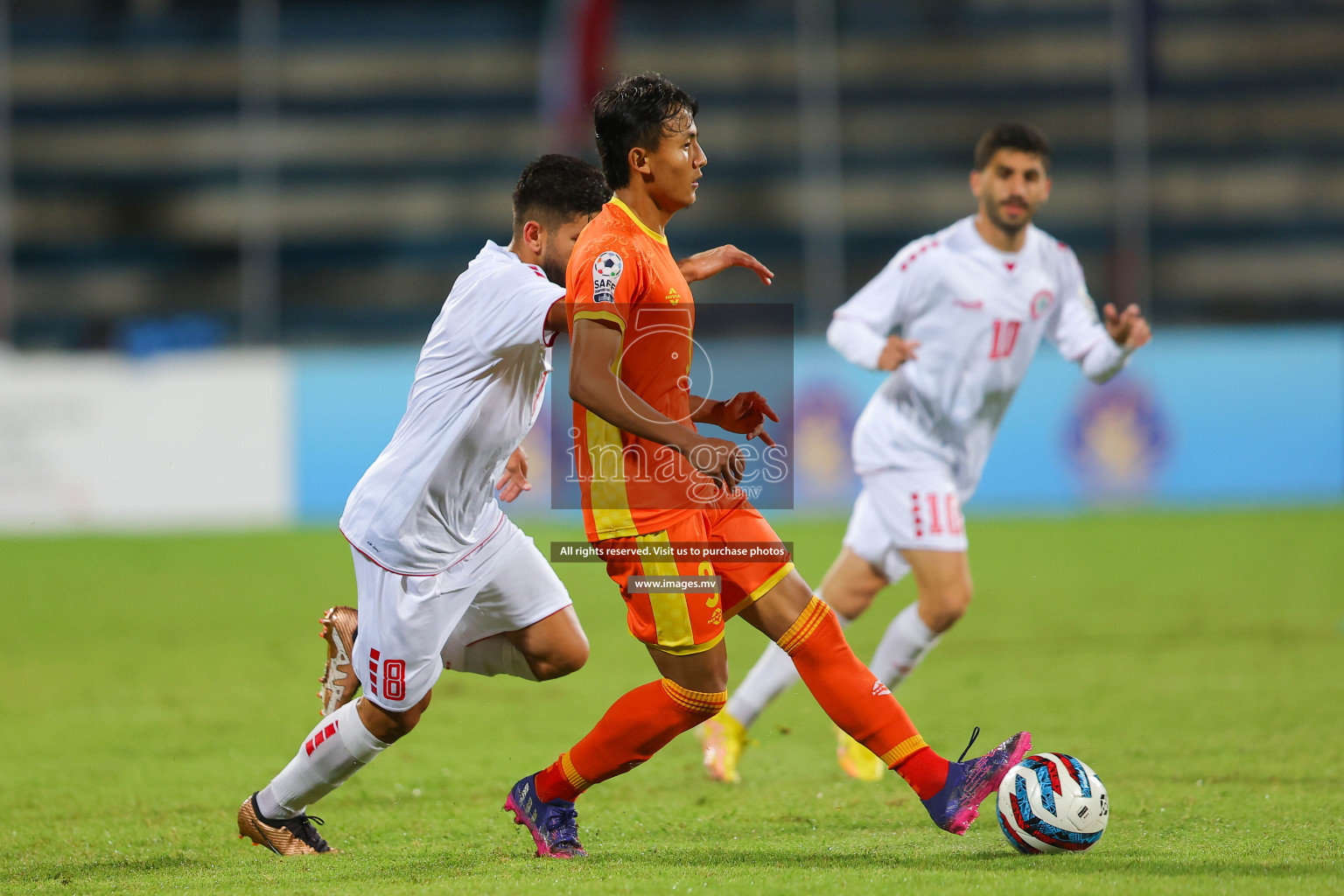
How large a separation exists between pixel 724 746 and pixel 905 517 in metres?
1.15

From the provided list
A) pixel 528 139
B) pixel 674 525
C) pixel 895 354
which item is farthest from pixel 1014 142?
pixel 528 139

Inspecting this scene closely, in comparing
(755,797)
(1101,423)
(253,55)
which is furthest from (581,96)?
(755,797)

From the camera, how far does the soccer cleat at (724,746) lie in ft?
19.6

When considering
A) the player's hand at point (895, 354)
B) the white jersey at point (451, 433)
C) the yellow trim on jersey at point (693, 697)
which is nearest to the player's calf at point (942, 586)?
the player's hand at point (895, 354)

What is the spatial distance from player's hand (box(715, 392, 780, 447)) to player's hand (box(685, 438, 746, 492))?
1.49 feet

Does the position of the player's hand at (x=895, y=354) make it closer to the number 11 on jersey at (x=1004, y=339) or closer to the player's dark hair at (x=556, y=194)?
the number 11 on jersey at (x=1004, y=339)

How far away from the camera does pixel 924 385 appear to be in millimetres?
6426

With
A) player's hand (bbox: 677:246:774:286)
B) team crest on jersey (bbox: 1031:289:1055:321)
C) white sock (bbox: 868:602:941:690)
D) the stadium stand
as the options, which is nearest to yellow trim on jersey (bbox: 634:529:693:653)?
player's hand (bbox: 677:246:774:286)

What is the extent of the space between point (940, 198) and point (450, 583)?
22.0m

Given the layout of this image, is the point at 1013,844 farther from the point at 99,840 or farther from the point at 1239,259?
the point at 1239,259

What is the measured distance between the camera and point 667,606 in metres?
4.40

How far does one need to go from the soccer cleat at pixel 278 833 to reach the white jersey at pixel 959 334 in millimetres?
2752

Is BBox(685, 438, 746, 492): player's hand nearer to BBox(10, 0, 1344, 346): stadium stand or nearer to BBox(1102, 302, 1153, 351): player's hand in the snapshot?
BBox(1102, 302, 1153, 351): player's hand

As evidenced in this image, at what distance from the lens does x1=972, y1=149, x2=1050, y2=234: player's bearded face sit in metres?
6.38
